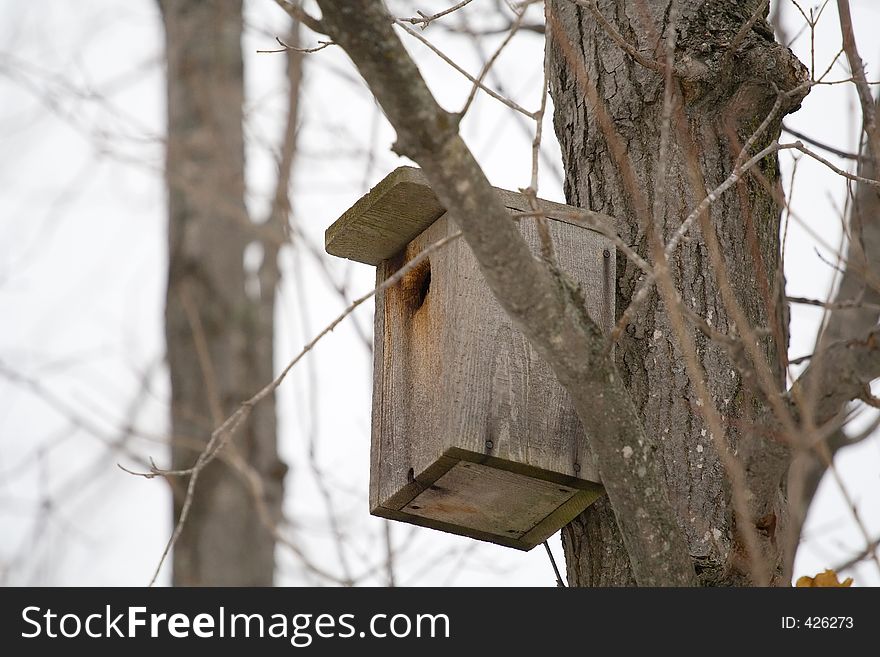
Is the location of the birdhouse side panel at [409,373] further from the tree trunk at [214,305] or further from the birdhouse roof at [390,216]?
the tree trunk at [214,305]

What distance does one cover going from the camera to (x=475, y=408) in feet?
7.70

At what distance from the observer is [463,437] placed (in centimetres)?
231

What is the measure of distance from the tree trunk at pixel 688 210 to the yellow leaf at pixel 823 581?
10 centimetres

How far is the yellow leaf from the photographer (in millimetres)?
2074

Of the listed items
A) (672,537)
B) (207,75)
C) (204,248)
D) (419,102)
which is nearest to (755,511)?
(672,537)

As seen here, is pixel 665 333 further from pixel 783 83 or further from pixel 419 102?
pixel 419 102

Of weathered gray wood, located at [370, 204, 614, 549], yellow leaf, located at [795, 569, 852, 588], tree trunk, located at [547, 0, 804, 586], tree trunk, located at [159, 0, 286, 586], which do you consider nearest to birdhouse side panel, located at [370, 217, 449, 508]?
weathered gray wood, located at [370, 204, 614, 549]

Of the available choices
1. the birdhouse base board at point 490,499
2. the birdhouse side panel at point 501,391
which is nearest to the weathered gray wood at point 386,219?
the birdhouse side panel at point 501,391

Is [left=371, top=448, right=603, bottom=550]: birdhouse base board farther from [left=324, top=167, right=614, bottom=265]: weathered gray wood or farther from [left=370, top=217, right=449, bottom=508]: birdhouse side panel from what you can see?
[left=324, top=167, right=614, bottom=265]: weathered gray wood

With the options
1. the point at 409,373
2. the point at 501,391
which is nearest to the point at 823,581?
the point at 501,391

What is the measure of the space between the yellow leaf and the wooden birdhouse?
428 mm

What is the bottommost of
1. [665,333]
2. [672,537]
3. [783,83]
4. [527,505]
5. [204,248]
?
[672,537]
